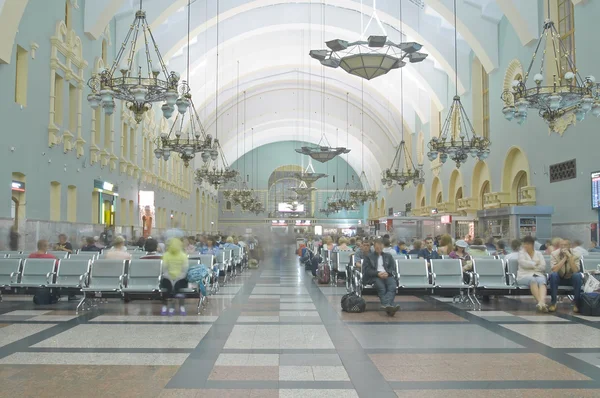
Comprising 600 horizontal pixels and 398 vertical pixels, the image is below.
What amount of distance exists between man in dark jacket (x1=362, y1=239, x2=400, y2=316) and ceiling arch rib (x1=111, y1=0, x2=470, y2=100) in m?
19.3

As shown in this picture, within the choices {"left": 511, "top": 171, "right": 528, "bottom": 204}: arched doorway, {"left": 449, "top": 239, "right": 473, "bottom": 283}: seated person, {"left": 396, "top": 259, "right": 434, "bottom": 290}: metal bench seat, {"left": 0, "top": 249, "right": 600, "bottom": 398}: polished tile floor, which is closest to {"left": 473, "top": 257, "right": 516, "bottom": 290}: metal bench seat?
{"left": 0, "top": 249, "right": 600, "bottom": 398}: polished tile floor

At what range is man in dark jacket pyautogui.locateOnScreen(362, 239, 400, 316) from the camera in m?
9.14

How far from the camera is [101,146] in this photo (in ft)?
69.4

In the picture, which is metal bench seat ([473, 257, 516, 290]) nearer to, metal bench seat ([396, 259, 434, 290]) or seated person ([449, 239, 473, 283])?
seated person ([449, 239, 473, 283])

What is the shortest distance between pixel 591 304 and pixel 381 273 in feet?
10.2

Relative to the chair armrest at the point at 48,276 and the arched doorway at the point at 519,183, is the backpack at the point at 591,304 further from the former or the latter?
the arched doorway at the point at 519,183

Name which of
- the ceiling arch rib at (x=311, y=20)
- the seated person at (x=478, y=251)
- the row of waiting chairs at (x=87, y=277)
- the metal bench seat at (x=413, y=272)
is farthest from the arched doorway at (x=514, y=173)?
the row of waiting chairs at (x=87, y=277)

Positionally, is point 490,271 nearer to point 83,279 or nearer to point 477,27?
point 83,279

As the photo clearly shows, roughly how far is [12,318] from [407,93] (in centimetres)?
3258

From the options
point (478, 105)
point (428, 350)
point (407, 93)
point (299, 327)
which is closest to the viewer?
point (428, 350)

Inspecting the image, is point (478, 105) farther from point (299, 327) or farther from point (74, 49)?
point (299, 327)

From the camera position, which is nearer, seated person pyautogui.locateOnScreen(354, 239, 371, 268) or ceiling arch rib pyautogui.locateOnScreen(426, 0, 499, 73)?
seated person pyautogui.locateOnScreen(354, 239, 371, 268)

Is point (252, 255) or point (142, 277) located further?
point (252, 255)

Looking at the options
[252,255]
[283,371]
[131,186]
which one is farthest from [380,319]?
[131,186]
